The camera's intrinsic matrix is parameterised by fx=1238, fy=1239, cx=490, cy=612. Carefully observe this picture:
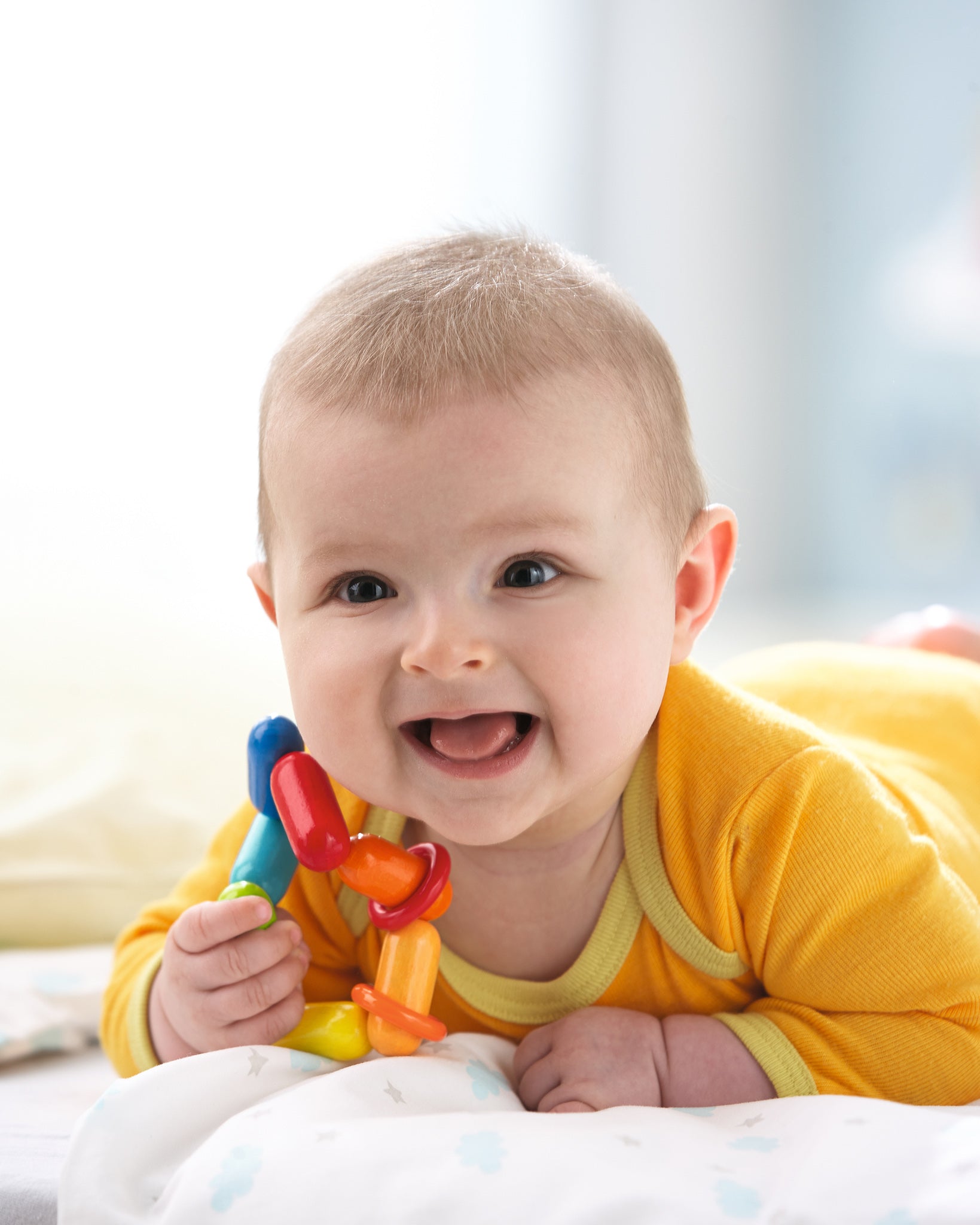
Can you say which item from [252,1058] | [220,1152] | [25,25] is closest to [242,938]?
[252,1058]

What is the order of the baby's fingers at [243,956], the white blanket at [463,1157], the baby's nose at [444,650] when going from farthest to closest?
the baby's fingers at [243,956] < the baby's nose at [444,650] < the white blanket at [463,1157]

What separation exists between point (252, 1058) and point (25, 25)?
1424mm

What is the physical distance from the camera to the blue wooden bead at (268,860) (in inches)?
30.3

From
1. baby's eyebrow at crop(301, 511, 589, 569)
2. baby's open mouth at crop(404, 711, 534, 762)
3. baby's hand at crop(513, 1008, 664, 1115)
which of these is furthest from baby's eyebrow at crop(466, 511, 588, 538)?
baby's hand at crop(513, 1008, 664, 1115)

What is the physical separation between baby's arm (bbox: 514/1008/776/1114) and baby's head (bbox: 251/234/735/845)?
0.49ft

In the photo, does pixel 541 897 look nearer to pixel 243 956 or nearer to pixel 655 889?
pixel 655 889

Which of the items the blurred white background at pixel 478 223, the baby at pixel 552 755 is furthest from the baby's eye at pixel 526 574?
the blurred white background at pixel 478 223

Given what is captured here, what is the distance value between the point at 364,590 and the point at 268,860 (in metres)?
0.20

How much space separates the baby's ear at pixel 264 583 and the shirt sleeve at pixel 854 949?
34cm

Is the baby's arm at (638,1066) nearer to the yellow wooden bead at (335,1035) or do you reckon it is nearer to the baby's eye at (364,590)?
the yellow wooden bead at (335,1035)

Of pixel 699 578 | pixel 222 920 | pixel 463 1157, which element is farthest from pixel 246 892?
pixel 699 578

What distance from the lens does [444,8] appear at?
1.99 metres

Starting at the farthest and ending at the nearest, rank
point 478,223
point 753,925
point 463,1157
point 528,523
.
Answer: point 478,223, point 753,925, point 528,523, point 463,1157

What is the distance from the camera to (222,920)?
728 millimetres
